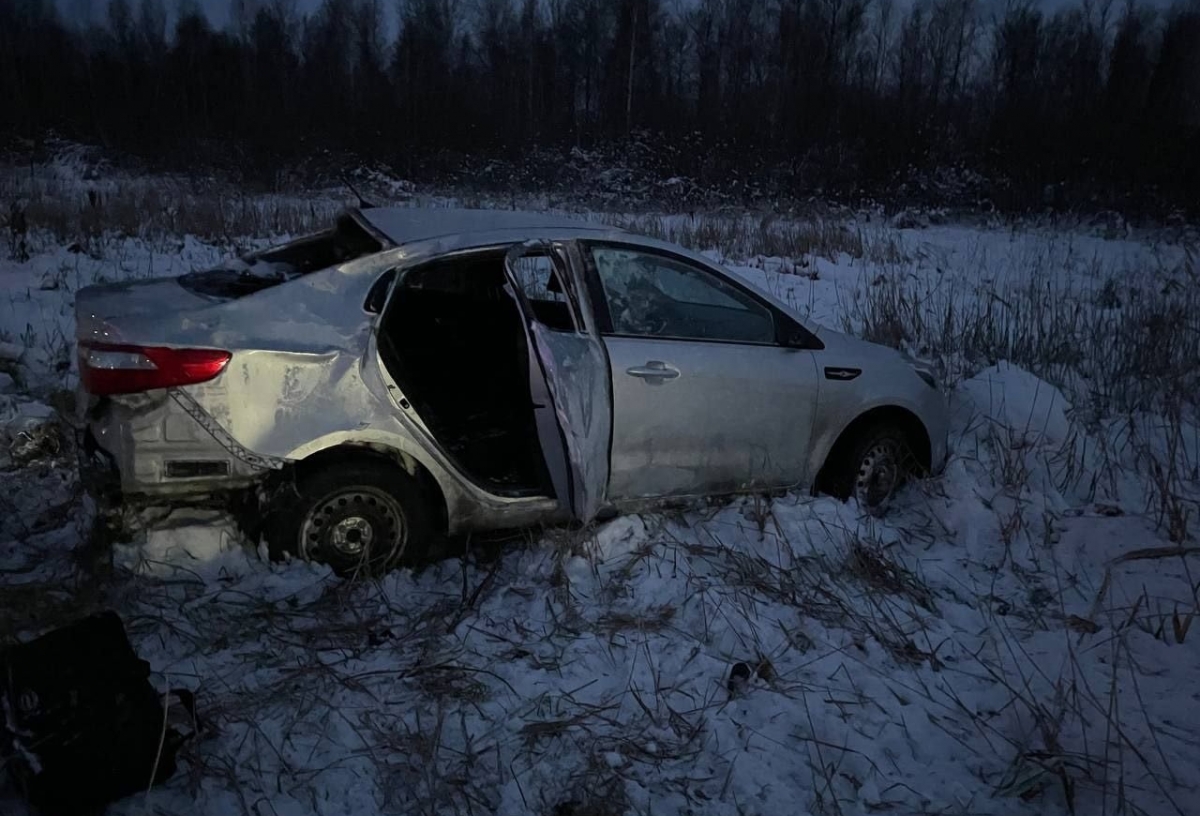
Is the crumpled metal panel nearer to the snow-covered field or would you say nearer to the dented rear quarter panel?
the snow-covered field

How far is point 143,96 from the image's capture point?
3108 centimetres

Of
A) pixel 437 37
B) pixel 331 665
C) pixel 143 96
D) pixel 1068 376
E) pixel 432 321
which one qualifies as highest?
pixel 437 37

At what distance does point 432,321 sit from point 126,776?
3057 mm

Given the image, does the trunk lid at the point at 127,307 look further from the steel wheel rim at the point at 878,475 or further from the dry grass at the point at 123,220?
the dry grass at the point at 123,220

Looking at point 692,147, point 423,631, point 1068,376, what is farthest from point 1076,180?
point 423,631

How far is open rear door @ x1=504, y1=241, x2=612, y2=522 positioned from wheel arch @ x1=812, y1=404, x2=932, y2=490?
133 centimetres

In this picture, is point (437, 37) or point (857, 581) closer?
point (857, 581)

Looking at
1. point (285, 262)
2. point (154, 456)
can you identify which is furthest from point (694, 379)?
point (154, 456)

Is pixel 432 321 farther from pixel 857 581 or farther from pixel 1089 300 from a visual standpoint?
pixel 1089 300

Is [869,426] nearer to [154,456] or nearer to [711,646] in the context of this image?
[711,646]

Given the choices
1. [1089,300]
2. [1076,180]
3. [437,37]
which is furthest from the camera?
[437,37]

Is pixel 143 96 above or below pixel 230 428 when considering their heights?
above

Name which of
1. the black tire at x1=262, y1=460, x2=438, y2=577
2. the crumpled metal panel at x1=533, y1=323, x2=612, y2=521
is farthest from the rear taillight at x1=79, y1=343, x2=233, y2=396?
the crumpled metal panel at x1=533, y1=323, x2=612, y2=521

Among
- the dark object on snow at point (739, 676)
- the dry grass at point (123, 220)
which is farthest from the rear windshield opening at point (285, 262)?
the dry grass at point (123, 220)
